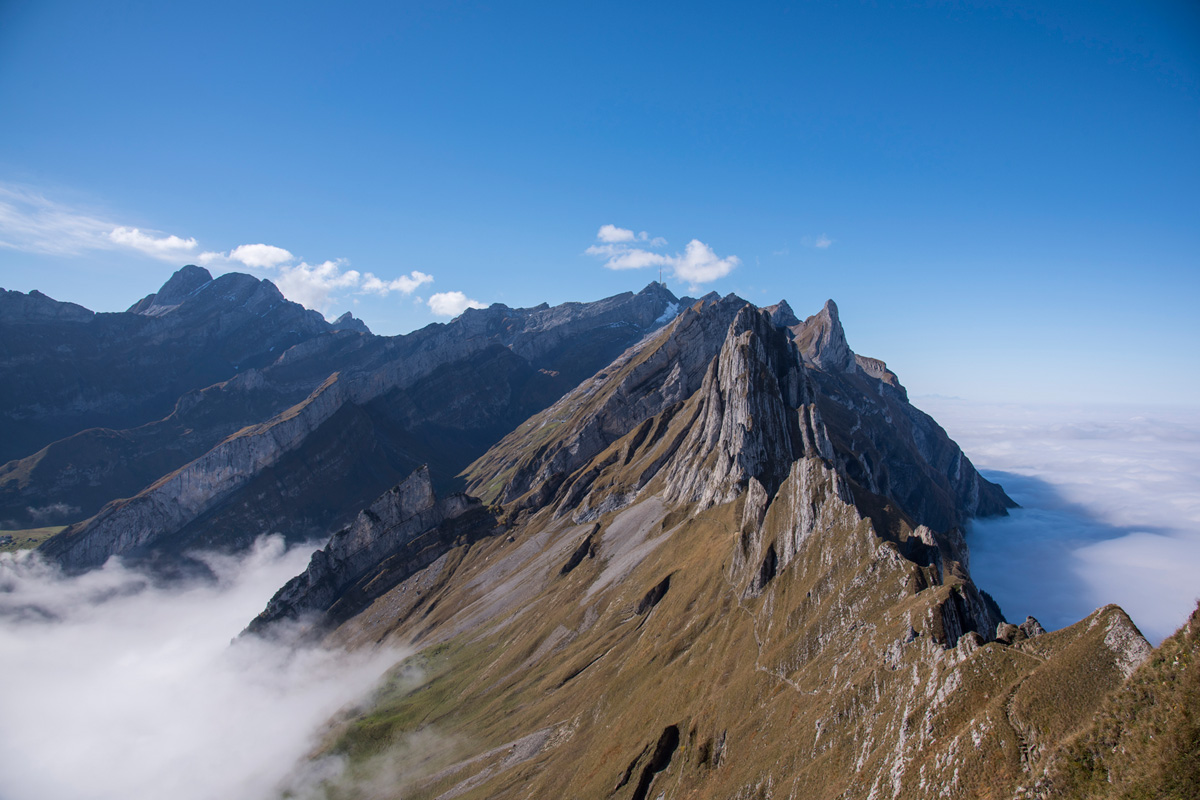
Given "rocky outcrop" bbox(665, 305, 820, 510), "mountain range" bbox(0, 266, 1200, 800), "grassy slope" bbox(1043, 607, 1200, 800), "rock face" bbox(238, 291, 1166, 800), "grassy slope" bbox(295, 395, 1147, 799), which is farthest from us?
"rocky outcrop" bbox(665, 305, 820, 510)

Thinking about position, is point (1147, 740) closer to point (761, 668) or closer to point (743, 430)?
point (761, 668)

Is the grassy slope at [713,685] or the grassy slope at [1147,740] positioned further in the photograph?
the grassy slope at [713,685]

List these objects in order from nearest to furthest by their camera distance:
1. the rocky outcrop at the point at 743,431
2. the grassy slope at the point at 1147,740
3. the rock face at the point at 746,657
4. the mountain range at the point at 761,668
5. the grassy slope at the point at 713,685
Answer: the grassy slope at the point at 1147,740, the mountain range at the point at 761,668, the grassy slope at the point at 713,685, the rock face at the point at 746,657, the rocky outcrop at the point at 743,431

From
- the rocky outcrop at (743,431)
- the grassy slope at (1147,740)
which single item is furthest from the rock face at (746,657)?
the grassy slope at (1147,740)

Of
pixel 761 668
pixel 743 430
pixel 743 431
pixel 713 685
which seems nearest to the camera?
pixel 761 668

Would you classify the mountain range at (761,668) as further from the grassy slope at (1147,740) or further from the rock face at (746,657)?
the rock face at (746,657)

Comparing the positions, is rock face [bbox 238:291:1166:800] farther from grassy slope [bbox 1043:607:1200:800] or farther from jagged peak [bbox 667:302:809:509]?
grassy slope [bbox 1043:607:1200:800]

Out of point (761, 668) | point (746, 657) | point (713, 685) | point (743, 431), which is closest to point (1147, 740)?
point (761, 668)

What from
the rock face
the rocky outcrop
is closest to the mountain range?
the rock face

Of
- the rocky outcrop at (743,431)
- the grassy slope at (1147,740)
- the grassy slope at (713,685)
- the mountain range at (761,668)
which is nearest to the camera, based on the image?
the grassy slope at (1147,740)

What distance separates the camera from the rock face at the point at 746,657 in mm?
44219

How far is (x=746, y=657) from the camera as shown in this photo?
9006 centimetres

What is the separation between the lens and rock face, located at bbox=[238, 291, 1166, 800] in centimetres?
4422

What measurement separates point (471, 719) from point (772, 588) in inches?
3646
